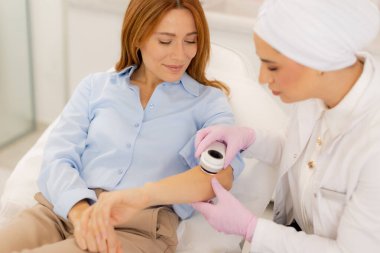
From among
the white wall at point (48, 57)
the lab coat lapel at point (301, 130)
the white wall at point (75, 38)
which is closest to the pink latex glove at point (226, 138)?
A: the lab coat lapel at point (301, 130)

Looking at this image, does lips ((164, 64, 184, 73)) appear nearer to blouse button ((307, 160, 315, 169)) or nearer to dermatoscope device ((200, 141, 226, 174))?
dermatoscope device ((200, 141, 226, 174))

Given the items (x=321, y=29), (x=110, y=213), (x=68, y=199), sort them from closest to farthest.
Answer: (x=321, y=29) → (x=110, y=213) → (x=68, y=199)

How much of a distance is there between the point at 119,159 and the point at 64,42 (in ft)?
4.79

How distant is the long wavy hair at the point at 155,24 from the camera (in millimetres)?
1440

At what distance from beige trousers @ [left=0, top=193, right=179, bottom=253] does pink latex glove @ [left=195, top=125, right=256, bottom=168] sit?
0.77ft

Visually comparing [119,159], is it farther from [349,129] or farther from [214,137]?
[349,129]

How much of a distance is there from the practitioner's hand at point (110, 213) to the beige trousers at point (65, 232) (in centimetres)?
7

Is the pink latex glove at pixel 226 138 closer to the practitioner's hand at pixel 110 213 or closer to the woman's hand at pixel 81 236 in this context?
the practitioner's hand at pixel 110 213

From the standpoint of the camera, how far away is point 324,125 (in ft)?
4.14

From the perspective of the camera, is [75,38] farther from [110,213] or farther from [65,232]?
[110,213]

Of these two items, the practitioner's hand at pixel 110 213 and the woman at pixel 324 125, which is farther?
the practitioner's hand at pixel 110 213

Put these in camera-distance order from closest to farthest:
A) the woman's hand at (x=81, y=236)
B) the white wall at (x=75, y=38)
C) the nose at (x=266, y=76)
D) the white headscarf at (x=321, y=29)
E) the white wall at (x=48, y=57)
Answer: the white headscarf at (x=321, y=29)
the nose at (x=266, y=76)
the woman's hand at (x=81, y=236)
the white wall at (x=75, y=38)
the white wall at (x=48, y=57)

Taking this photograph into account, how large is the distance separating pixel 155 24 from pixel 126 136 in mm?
371

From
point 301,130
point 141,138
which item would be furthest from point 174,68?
point 301,130
